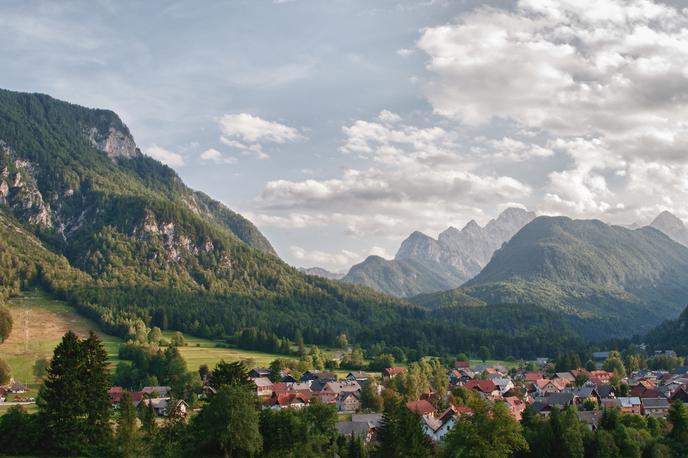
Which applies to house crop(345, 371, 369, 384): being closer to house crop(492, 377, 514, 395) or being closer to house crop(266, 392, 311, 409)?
house crop(266, 392, 311, 409)

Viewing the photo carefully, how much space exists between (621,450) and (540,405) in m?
37.2

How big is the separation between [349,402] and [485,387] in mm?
30780

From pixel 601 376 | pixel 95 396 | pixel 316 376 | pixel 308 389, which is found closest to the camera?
pixel 95 396

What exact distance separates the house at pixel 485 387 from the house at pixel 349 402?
25.1 metres

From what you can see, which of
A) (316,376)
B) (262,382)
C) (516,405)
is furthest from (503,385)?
(262,382)

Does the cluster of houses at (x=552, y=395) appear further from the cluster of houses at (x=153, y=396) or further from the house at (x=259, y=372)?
the cluster of houses at (x=153, y=396)

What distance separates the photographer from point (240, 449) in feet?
222

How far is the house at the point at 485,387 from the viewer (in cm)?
12981

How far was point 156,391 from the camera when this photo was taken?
12219 cm

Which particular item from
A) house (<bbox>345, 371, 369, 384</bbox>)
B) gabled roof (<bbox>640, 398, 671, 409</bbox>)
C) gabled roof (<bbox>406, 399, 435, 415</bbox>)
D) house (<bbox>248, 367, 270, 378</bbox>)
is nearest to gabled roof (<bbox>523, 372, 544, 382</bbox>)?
gabled roof (<bbox>640, 398, 671, 409</bbox>)

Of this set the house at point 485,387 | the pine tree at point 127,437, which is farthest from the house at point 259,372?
the pine tree at point 127,437

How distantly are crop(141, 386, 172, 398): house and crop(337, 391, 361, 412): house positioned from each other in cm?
3383

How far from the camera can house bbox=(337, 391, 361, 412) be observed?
120188mm

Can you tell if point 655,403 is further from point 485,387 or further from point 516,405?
point 485,387
